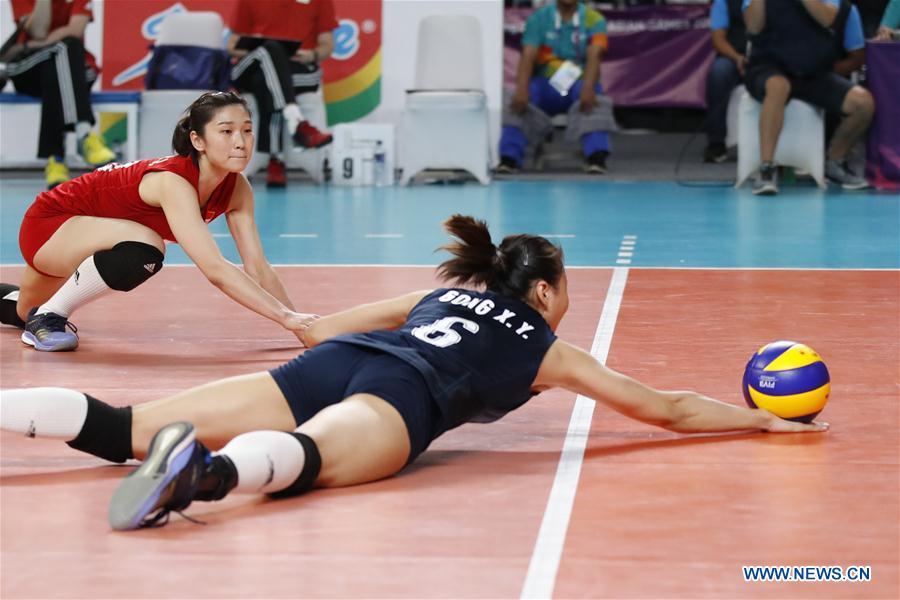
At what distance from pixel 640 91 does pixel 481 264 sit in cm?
1506

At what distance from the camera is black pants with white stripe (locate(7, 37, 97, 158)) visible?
40.5ft

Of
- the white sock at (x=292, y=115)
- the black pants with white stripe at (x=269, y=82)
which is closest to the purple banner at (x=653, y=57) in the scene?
the black pants with white stripe at (x=269, y=82)

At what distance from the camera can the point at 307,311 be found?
6359 mm

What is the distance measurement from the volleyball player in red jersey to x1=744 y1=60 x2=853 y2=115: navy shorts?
7.37 metres

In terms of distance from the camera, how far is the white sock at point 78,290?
5582 millimetres

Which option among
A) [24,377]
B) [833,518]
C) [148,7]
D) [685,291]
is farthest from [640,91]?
[833,518]

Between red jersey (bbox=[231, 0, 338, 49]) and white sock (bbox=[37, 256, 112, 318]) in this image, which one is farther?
red jersey (bbox=[231, 0, 338, 49])

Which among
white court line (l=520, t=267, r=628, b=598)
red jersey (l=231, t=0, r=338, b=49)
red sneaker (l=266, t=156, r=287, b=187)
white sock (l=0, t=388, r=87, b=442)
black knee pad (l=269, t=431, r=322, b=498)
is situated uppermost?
red jersey (l=231, t=0, r=338, b=49)

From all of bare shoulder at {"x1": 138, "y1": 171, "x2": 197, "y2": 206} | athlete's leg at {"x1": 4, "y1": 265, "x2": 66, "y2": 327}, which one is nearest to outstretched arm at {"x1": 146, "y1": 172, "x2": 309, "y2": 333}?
bare shoulder at {"x1": 138, "y1": 171, "x2": 197, "y2": 206}

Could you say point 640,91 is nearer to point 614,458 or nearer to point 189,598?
point 614,458

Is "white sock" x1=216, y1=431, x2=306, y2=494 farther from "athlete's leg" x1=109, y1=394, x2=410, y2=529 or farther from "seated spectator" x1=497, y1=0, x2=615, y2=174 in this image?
"seated spectator" x1=497, y1=0, x2=615, y2=174

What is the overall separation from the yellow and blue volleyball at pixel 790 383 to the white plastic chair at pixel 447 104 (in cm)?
920

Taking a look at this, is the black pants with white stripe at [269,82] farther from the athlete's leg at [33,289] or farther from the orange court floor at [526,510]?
the orange court floor at [526,510]

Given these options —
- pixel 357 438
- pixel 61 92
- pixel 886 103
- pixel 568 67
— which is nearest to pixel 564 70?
pixel 568 67
